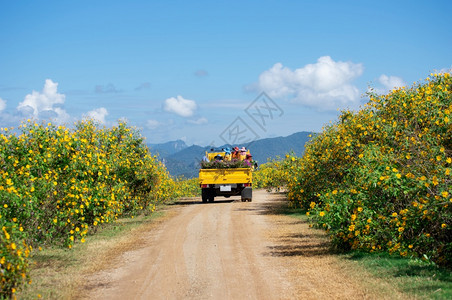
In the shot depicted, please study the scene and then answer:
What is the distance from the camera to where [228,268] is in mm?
9023

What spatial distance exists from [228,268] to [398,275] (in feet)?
9.76

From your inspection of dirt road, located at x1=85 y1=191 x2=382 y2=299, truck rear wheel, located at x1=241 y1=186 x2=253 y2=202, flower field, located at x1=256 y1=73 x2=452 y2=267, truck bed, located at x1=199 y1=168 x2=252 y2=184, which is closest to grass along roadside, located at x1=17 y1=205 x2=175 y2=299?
dirt road, located at x1=85 y1=191 x2=382 y2=299

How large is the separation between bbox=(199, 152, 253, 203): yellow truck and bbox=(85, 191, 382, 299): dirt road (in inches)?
344

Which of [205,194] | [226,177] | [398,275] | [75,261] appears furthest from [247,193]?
[398,275]

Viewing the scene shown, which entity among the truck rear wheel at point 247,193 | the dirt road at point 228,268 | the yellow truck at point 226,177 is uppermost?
the yellow truck at point 226,177

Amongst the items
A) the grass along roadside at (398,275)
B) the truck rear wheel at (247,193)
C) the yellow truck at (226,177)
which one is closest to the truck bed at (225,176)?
the yellow truck at (226,177)

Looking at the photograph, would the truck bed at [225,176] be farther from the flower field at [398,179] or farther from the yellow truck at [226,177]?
the flower field at [398,179]

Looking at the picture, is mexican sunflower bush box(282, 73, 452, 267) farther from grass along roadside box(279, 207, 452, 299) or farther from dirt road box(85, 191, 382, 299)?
dirt road box(85, 191, 382, 299)

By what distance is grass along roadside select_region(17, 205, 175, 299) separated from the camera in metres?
7.59

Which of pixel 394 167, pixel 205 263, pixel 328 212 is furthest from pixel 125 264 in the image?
pixel 394 167

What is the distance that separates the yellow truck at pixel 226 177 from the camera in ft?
76.4

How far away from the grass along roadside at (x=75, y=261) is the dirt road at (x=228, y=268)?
1.04ft

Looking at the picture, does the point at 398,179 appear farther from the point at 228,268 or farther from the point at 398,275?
the point at 228,268

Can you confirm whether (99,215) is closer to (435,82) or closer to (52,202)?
(52,202)
